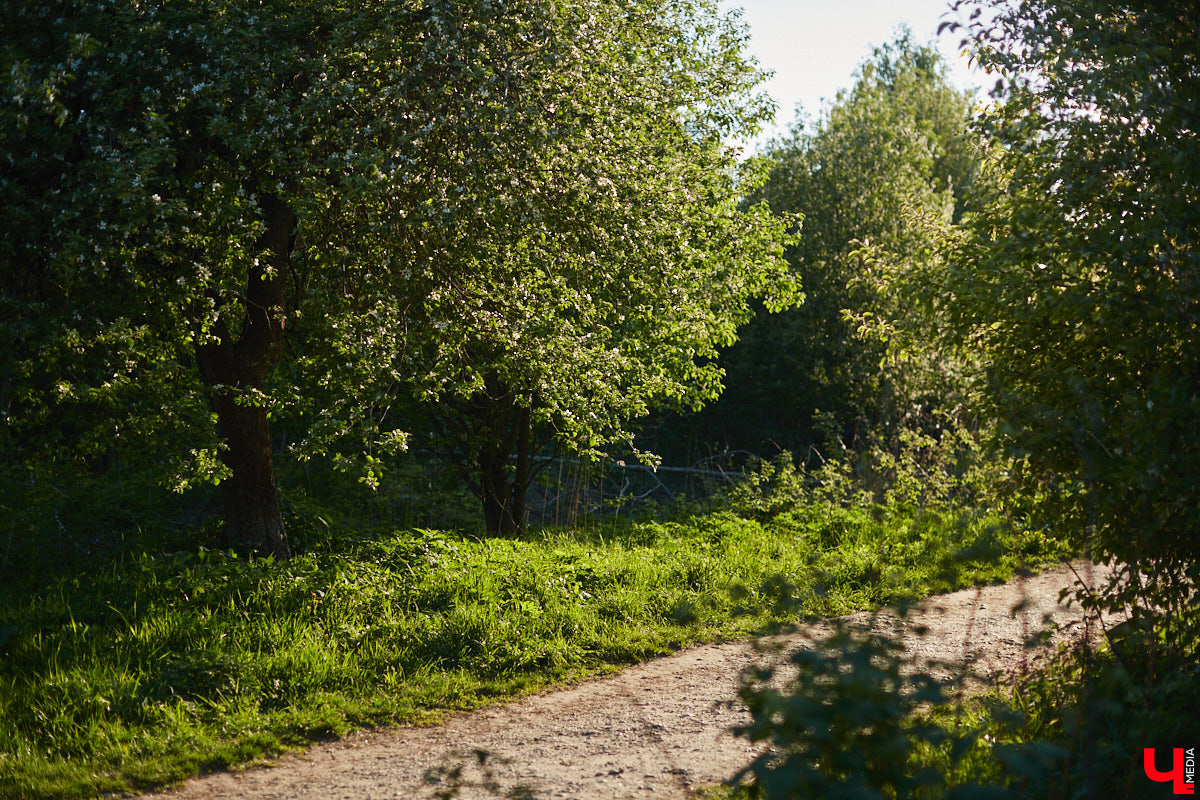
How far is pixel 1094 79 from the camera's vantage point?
15.8 ft

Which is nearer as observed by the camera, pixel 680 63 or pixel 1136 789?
pixel 1136 789

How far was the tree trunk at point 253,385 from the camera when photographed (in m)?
8.32

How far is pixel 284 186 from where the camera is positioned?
7.17 m

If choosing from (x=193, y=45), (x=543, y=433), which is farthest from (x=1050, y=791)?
(x=543, y=433)

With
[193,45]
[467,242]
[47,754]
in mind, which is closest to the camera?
[47,754]

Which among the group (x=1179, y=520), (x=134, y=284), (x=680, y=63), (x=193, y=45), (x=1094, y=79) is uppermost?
(x=680, y=63)

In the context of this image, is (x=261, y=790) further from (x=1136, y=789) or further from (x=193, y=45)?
(x=193, y=45)

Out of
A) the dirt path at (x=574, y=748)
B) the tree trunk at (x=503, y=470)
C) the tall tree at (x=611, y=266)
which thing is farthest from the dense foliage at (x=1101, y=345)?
the tree trunk at (x=503, y=470)

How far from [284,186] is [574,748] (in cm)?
488

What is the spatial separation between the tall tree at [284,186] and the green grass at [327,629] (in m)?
1.25

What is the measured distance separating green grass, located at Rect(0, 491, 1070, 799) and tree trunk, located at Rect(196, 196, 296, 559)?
0.65 metres

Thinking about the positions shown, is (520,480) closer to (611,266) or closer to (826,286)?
(611,266)

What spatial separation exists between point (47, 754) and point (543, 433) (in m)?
8.39

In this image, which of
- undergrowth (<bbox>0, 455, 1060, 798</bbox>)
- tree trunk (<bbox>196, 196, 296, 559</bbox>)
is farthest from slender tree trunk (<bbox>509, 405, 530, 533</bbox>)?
tree trunk (<bbox>196, 196, 296, 559</bbox>)
